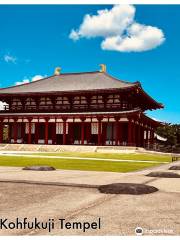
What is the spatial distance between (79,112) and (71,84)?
261 inches

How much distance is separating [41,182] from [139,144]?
38.3 meters

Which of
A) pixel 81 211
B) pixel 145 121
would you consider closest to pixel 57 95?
pixel 145 121

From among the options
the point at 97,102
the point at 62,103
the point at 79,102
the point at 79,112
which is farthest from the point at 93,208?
the point at 62,103

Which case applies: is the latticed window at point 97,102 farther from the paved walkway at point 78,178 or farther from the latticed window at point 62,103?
the paved walkway at point 78,178

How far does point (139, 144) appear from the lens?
47.8 metres

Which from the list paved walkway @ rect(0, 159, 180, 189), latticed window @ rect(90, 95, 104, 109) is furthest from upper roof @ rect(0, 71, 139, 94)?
paved walkway @ rect(0, 159, 180, 189)

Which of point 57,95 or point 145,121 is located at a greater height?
point 57,95

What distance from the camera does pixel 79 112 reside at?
44625mm

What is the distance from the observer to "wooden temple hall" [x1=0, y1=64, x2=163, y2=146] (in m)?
43.2

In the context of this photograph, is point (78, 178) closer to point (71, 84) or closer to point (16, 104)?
point (71, 84)

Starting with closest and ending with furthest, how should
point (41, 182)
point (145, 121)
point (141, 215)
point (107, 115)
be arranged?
point (141, 215) < point (41, 182) < point (107, 115) < point (145, 121)

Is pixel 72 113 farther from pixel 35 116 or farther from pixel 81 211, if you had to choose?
pixel 81 211

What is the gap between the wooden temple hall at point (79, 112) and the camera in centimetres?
4325

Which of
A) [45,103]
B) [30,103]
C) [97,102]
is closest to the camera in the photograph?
[97,102]
